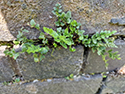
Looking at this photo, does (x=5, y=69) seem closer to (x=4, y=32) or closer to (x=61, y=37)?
(x=4, y=32)

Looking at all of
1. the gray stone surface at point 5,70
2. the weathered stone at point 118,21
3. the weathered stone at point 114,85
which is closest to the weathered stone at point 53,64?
the gray stone surface at point 5,70

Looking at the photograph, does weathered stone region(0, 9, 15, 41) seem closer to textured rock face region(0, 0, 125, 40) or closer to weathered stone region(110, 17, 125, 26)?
textured rock face region(0, 0, 125, 40)

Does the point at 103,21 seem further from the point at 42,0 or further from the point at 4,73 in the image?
the point at 4,73

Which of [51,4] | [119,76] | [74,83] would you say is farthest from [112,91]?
[51,4]

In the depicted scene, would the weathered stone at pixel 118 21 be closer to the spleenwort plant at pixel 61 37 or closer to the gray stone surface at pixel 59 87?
the spleenwort plant at pixel 61 37

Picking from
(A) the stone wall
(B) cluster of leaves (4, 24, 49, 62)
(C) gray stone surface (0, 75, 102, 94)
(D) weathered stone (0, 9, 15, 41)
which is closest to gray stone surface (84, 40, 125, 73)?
(A) the stone wall

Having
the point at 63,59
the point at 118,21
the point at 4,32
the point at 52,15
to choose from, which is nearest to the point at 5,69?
the point at 4,32

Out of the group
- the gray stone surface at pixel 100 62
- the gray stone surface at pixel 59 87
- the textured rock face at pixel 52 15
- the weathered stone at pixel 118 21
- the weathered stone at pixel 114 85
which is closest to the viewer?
the textured rock face at pixel 52 15
